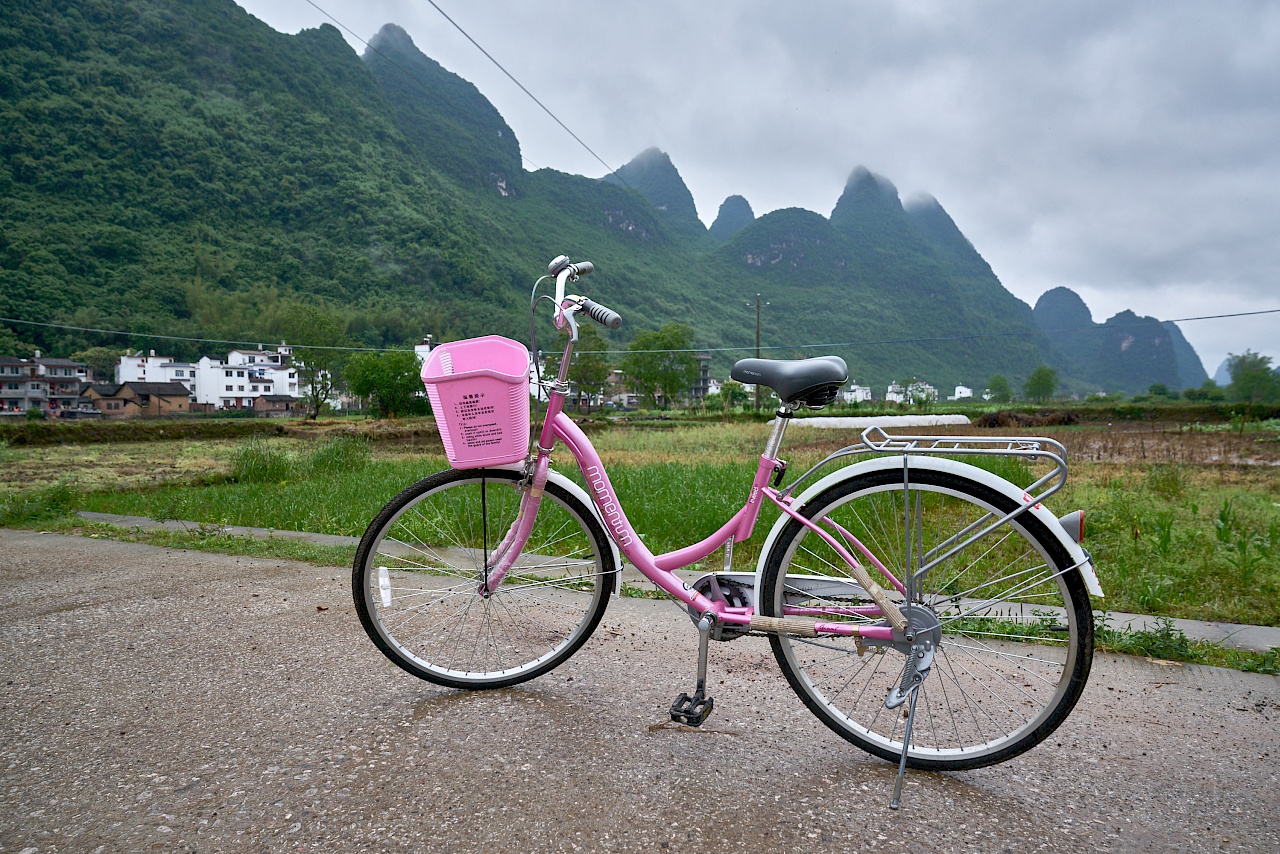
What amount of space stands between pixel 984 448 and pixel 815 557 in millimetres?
667

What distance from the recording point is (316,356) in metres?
32.9

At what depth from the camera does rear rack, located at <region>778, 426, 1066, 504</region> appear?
5.08 ft

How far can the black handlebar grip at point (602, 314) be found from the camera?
1942mm

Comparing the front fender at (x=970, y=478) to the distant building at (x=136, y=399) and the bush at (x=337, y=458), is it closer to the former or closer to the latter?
the bush at (x=337, y=458)

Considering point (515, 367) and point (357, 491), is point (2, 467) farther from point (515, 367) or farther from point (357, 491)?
point (515, 367)

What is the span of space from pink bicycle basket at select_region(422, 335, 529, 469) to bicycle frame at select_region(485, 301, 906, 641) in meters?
0.22

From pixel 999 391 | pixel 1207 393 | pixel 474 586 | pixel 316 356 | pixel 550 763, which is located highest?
pixel 316 356

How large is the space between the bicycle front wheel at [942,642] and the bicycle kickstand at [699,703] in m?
0.19

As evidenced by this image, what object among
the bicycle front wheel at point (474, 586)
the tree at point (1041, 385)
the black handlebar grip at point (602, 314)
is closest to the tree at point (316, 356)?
the bicycle front wheel at point (474, 586)

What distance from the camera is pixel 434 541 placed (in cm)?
318

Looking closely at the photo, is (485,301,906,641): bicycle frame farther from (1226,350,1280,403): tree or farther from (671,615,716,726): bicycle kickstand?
(1226,350,1280,403): tree

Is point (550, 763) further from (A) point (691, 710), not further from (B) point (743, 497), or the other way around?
(B) point (743, 497)

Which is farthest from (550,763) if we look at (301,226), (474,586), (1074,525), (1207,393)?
(301,226)

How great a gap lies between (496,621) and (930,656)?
1.64 meters
